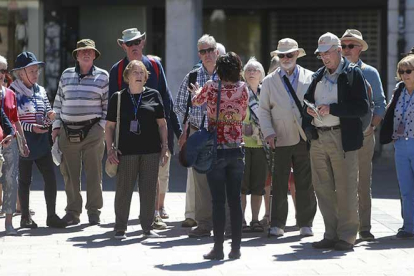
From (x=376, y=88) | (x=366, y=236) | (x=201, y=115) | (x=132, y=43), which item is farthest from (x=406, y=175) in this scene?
(x=132, y=43)

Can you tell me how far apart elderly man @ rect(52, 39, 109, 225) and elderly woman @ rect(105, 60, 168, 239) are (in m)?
1.04

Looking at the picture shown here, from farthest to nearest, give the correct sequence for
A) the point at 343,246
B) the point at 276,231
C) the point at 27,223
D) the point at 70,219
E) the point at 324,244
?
the point at 70,219
the point at 27,223
the point at 276,231
the point at 324,244
the point at 343,246

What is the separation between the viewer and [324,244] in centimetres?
1000

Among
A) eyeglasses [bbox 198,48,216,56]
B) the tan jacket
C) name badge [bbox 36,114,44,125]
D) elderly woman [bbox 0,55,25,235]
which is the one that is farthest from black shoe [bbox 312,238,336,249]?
name badge [bbox 36,114,44,125]

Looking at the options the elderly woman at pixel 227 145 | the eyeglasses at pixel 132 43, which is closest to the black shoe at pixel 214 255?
the elderly woman at pixel 227 145

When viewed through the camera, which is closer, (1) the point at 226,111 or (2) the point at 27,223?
(1) the point at 226,111

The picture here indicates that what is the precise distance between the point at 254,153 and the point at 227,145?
186cm

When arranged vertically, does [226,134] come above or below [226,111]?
below

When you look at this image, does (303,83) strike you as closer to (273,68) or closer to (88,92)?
(273,68)

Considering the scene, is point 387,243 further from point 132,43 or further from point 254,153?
point 132,43

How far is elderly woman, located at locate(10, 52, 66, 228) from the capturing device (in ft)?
38.0

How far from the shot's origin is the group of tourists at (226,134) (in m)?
9.59

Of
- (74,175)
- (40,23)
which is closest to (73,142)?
(74,175)

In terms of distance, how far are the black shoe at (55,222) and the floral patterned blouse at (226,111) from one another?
264cm
